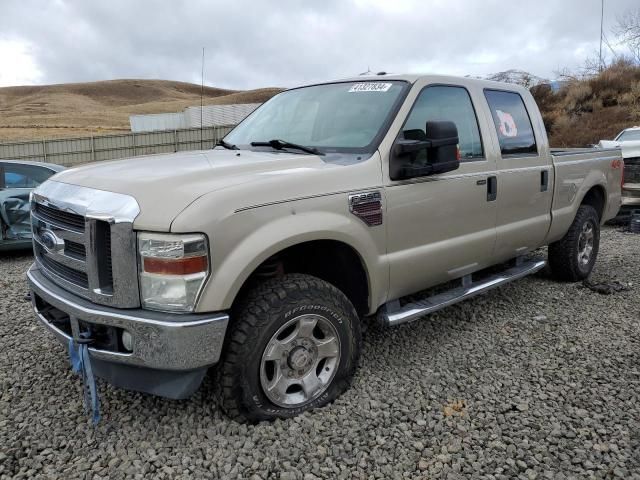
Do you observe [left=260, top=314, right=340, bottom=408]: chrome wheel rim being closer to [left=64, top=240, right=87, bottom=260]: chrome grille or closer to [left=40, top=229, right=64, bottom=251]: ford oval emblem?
[left=64, top=240, right=87, bottom=260]: chrome grille

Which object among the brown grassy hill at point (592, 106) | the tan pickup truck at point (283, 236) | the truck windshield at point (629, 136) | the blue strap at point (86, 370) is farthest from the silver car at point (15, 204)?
the brown grassy hill at point (592, 106)

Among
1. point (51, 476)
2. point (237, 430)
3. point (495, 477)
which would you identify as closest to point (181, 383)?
point (237, 430)

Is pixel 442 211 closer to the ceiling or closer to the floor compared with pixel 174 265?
closer to the ceiling

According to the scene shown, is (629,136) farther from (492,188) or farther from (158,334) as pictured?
(158,334)

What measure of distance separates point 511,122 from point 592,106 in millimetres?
23538

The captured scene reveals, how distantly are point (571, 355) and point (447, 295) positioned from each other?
93cm

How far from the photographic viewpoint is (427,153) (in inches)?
130

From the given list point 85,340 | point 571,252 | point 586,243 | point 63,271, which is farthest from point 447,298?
point 586,243

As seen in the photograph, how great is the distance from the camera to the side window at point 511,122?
13.8 ft

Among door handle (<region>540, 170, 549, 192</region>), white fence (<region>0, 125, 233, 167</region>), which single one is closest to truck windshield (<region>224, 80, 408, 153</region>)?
door handle (<region>540, 170, 549, 192</region>)

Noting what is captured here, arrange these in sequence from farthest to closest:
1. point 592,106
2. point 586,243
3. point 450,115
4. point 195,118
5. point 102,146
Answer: point 195,118, point 592,106, point 102,146, point 586,243, point 450,115

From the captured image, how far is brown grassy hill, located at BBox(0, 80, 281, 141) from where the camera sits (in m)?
Result: 59.7

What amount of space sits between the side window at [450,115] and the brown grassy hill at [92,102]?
51.4m

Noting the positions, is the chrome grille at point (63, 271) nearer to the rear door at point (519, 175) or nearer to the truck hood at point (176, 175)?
the truck hood at point (176, 175)
